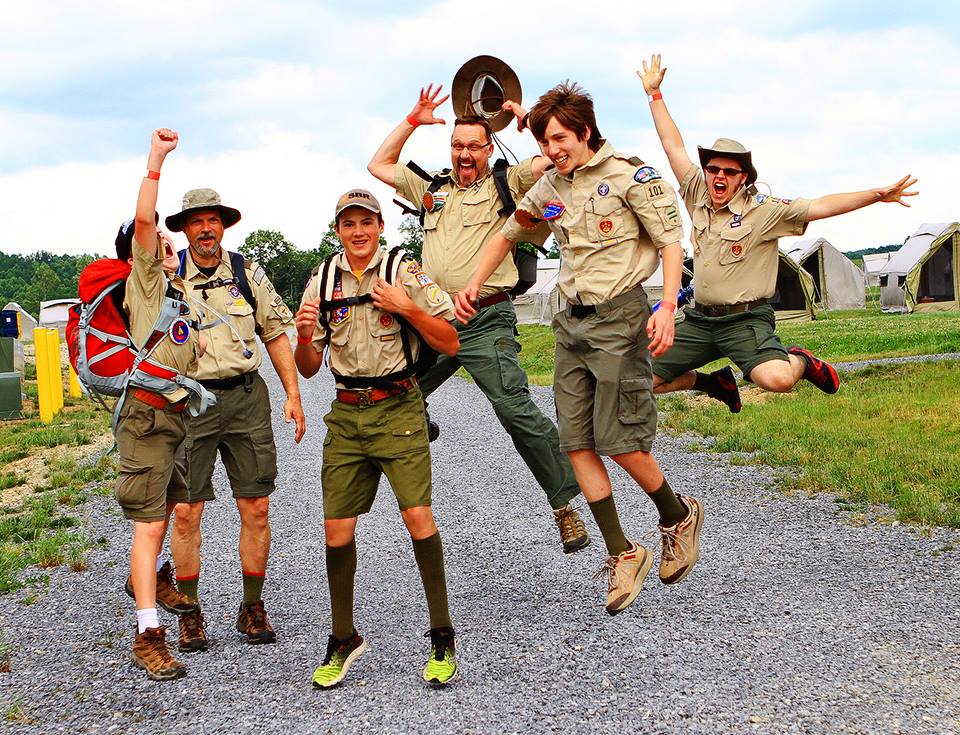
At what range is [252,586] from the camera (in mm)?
5297

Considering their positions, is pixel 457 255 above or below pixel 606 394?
above

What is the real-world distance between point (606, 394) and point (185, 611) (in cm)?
250

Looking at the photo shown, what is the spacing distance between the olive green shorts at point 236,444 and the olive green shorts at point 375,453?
851 millimetres

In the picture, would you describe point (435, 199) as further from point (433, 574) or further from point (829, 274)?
point (829, 274)

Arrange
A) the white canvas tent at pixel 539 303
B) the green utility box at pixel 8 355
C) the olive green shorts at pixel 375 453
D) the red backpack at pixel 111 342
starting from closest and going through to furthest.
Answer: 1. the olive green shorts at pixel 375 453
2. the red backpack at pixel 111 342
3. the green utility box at pixel 8 355
4. the white canvas tent at pixel 539 303

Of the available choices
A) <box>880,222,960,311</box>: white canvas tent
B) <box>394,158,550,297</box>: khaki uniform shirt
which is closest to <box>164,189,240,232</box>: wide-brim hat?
<box>394,158,550,297</box>: khaki uniform shirt

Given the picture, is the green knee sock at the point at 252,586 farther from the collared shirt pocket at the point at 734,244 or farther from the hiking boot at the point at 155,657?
the collared shirt pocket at the point at 734,244

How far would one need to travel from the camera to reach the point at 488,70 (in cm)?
629

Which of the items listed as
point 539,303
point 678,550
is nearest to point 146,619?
point 678,550

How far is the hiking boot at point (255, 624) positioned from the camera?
5.12 metres

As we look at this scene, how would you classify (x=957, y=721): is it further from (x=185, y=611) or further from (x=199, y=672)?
(x=185, y=611)

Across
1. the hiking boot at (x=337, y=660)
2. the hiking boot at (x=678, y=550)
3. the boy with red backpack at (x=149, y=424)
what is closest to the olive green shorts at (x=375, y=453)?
the hiking boot at (x=337, y=660)

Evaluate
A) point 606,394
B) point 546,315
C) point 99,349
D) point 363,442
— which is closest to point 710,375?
point 606,394

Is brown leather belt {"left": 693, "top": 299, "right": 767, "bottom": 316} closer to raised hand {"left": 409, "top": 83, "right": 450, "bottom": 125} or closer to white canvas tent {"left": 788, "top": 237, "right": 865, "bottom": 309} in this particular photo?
raised hand {"left": 409, "top": 83, "right": 450, "bottom": 125}
